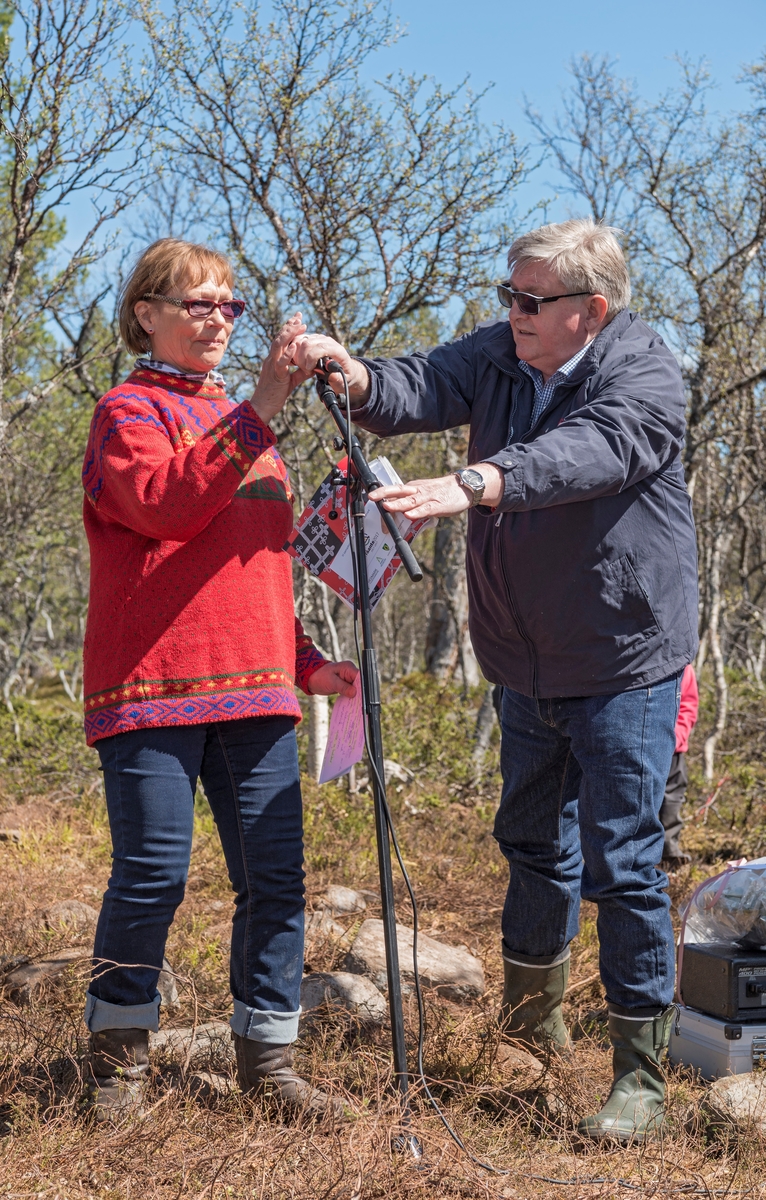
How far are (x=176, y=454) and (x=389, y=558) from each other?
1.86 feet

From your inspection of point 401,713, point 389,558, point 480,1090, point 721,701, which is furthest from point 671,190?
point 480,1090

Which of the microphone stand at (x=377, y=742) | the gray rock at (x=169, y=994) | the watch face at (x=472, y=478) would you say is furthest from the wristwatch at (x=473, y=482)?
the gray rock at (x=169, y=994)

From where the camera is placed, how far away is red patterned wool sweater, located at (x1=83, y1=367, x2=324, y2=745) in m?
2.46

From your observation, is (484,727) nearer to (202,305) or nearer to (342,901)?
(342,901)

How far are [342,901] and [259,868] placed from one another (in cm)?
200

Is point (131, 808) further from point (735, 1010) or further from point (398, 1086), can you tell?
point (735, 1010)

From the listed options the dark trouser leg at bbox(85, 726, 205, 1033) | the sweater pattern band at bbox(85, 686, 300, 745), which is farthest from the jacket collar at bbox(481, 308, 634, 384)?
the dark trouser leg at bbox(85, 726, 205, 1033)

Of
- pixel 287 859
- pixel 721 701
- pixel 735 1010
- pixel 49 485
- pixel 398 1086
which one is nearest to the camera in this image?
pixel 398 1086

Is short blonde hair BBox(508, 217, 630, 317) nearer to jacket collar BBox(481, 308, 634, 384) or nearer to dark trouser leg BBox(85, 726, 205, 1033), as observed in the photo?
jacket collar BBox(481, 308, 634, 384)

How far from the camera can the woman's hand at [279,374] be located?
245cm

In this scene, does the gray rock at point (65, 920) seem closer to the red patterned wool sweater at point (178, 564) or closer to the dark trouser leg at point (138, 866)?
the dark trouser leg at point (138, 866)

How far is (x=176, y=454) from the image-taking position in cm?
248

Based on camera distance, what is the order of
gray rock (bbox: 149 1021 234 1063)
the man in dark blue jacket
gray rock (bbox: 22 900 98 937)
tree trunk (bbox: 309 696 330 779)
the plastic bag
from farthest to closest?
tree trunk (bbox: 309 696 330 779)
gray rock (bbox: 22 900 98 937)
the plastic bag
gray rock (bbox: 149 1021 234 1063)
the man in dark blue jacket

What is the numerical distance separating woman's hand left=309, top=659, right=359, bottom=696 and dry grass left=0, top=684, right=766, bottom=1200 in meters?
0.96
